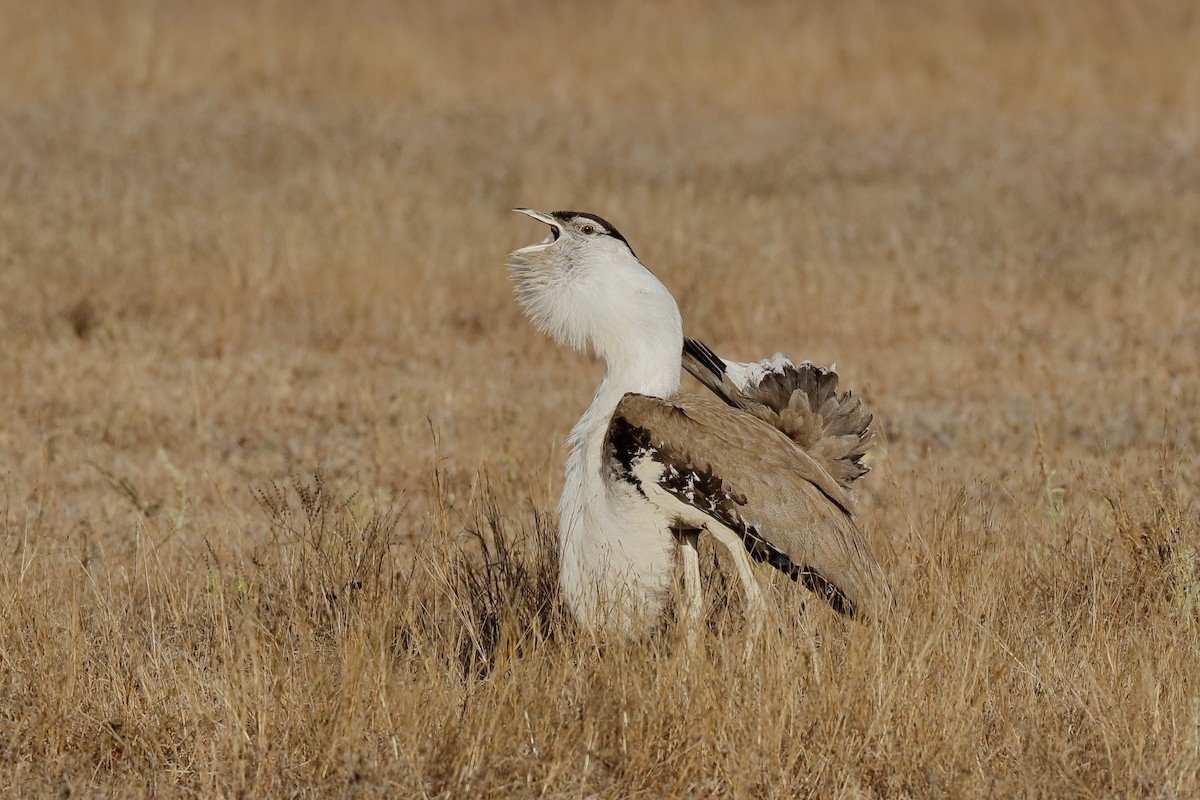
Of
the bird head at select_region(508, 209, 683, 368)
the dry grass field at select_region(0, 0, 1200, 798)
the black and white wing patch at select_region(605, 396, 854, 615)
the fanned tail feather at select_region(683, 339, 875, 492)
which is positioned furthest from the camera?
the fanned tail feather at select_region(683, 339, 875, 492)

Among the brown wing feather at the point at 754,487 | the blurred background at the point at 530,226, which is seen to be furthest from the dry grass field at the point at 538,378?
the brown wing feather at the point at 754,487

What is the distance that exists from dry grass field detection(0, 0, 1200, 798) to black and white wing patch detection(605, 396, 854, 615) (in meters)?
0.31

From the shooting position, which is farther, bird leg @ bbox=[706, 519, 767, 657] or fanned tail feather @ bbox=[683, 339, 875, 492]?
fanned tail feather @ bbox=[683, 339, 875, 492]

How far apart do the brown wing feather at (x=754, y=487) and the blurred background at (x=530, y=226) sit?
87 cm

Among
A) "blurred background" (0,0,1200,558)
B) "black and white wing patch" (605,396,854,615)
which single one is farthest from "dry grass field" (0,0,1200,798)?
"black and white wing patch" (605,396,854,615)

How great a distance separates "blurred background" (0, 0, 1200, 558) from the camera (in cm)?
758

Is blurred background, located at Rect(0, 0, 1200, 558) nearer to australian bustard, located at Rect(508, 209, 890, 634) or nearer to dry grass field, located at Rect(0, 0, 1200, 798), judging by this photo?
dry grass field, located at Rect(0, 0, 1200, 798)

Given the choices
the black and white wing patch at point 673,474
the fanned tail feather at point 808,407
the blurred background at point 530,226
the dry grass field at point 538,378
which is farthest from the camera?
the blurred background at point 530,226

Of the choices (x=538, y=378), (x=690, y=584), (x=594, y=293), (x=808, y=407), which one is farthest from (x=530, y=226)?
(x=690, y=584)

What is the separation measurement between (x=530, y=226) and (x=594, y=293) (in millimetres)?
6511

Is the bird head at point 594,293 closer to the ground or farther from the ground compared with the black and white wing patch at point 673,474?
farther from the ground

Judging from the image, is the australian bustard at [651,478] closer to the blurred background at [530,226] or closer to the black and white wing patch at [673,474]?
the black and white wing patch at [673,474]

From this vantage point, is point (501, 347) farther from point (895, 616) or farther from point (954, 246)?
point (895, 616)

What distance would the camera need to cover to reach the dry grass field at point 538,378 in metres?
4.12
